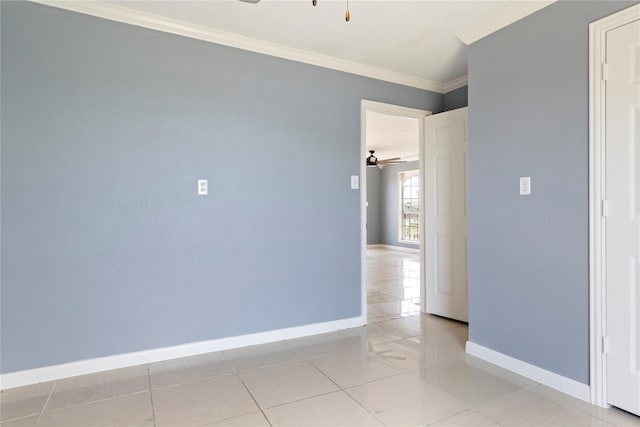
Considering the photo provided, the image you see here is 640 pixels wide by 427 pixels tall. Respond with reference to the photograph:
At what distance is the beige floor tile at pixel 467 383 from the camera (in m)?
2.06

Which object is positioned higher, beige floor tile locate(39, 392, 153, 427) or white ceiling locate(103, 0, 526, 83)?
white ceiling locate(103, 0, 526, 83)

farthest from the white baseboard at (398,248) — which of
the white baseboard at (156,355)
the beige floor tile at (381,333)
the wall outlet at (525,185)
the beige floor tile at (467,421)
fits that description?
the beige floor tile at (467,421)

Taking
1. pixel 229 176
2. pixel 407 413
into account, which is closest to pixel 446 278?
pixel 407 413

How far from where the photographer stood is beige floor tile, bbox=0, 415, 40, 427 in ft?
5.85

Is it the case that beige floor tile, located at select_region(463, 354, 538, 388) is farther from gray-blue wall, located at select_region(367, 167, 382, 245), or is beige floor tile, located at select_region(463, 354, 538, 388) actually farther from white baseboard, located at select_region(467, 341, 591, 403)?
gray-blue wall, located at select_region(367, 167, 382, 245)

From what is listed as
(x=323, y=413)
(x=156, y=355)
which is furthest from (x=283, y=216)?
(x=323, y=413)

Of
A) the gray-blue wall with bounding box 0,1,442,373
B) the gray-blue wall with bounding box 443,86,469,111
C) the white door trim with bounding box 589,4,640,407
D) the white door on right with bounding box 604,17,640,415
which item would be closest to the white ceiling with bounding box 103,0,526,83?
the gray-blue wall with bounding box 0,1,442,373

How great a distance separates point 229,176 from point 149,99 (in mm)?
777

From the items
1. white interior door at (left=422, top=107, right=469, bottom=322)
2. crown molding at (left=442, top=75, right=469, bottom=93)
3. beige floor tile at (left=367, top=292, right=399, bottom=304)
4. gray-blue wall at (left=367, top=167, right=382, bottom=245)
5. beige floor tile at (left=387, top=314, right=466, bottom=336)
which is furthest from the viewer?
gray-blue wall at (left=367, top=167, right=382, bottom=245)

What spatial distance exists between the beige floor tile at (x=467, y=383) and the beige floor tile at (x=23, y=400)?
7.60 ft

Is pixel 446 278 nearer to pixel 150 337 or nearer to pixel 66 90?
pixel 150 337

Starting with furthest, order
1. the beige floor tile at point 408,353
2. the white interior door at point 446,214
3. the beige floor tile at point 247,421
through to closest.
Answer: the white interior door at point 446,214, the beige floor tile at point 408,353, the beige floor tile at point 247,421

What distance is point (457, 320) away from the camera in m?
3.46

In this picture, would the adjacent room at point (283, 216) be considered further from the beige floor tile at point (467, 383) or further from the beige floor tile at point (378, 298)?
the beige floor tile at point (378, 298)
